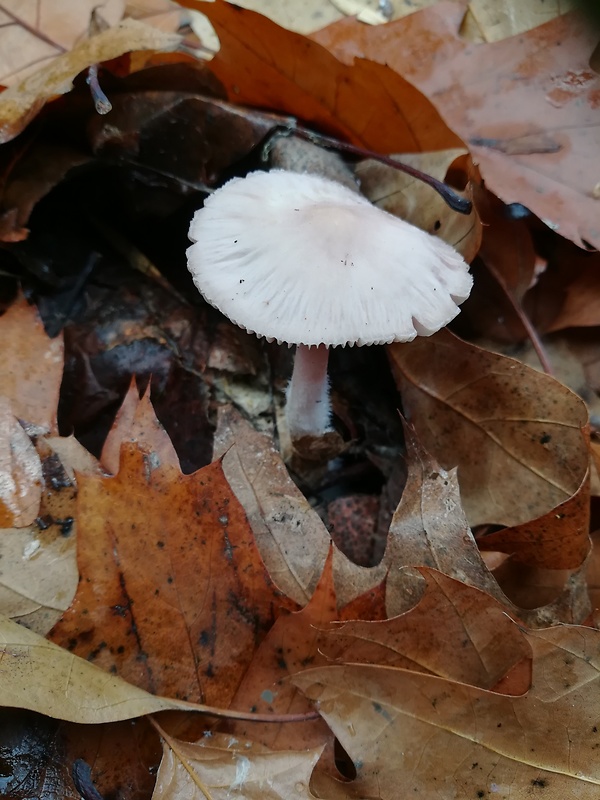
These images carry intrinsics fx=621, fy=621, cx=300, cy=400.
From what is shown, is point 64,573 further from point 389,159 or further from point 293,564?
point 389,159

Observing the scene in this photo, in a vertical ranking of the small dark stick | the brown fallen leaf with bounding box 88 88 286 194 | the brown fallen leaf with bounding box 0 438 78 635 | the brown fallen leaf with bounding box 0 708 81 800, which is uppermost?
the small dark stick

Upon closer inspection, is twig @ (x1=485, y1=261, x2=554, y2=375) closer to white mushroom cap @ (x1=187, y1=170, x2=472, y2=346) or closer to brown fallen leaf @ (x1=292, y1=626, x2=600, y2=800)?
white mushroom cap @ (x1=187, y1=170, x2=472, y2=346)

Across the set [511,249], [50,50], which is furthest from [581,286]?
[50,50]

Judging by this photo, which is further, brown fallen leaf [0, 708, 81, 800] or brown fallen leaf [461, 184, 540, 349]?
brown fallen leaf [461, 184, 540, 349]

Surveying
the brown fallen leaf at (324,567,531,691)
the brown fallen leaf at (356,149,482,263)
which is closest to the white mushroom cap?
the brown fallen leaf at (356,149,482,263)

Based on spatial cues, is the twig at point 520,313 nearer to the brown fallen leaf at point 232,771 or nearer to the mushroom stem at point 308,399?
the mushroom stem at point 308,399

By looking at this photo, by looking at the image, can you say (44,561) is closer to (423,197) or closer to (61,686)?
(61,686)

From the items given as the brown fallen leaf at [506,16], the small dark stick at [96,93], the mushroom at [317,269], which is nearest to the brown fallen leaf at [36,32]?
the small dark stick at [96,93]
